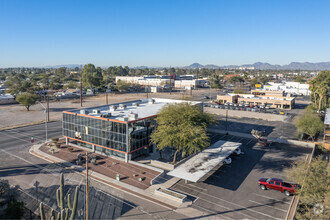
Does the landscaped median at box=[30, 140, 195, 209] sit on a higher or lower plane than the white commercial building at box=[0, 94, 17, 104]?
lower

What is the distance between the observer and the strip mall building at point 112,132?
3681 centimetres

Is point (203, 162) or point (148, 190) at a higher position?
point (203, 162)

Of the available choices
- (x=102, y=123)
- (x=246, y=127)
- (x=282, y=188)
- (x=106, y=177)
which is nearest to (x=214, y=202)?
(x=282, y=188)

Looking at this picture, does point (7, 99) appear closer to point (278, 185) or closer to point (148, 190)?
point (148, 190)

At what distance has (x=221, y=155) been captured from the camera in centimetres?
3656

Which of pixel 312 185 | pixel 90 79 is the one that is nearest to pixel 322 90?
pixel 312 185

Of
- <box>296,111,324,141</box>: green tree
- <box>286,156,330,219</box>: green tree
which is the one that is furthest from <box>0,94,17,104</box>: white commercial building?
<box>286,156,330,219</box>: green tree

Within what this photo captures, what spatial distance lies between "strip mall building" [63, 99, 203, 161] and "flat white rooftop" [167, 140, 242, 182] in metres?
9.22

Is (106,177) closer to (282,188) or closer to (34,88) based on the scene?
(282,188)

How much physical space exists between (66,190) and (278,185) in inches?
1050

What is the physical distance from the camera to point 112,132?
124 ft

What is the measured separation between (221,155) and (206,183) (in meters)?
6.82

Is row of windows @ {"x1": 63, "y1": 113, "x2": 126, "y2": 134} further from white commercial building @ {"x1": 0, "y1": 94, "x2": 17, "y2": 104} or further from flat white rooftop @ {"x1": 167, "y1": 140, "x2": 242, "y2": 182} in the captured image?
white commercial building @ {"x1": 0, "y1": 94, "x2": 17, "y2": 104}

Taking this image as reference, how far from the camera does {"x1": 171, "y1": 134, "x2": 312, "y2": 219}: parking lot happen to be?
25.1 metres
